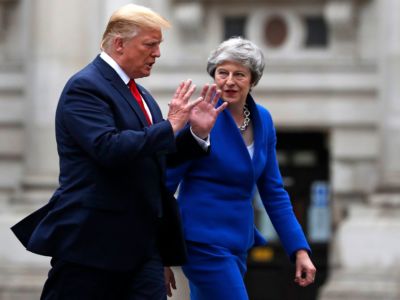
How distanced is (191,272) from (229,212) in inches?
12.9

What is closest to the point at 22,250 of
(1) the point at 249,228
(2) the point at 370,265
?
(2) the point at 370,265

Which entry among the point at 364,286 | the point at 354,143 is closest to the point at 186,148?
the point at 364,286

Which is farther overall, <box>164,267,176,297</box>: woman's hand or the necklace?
the necklace

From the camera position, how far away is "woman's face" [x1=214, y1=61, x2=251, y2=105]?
20.7 feet

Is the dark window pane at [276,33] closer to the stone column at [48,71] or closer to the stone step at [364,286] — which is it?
the stone column at [48,71]

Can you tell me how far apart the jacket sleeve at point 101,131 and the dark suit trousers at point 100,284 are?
471mm

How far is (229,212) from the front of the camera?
248 inches

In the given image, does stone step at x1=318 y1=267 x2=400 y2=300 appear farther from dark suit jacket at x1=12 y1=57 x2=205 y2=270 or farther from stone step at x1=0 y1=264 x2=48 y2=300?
dark suit jacket at x1=12 y1=57 x2=205 y2=270

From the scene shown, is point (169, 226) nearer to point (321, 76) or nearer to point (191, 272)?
point (191, 272)

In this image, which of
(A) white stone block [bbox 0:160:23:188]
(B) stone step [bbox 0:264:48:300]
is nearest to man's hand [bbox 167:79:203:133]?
(B) stone step [bbox 0:264:48:300]

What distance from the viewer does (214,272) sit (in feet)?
20.4

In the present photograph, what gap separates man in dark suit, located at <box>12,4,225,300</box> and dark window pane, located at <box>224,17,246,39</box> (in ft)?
28.4

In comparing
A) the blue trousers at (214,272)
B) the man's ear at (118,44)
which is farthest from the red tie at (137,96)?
the blue trousers at (214,272)

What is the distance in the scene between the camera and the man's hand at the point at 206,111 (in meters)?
5.86
